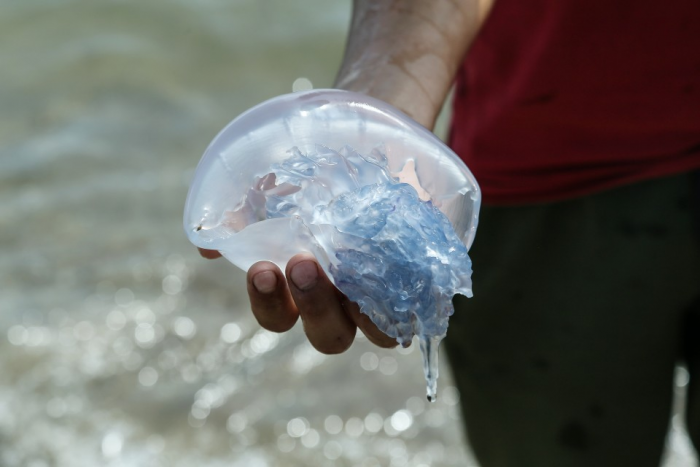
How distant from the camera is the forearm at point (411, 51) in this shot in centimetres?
154

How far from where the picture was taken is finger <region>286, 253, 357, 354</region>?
1.24 meters

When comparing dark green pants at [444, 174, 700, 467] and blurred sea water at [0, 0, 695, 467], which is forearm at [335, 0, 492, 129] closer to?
dark green pants at [444, 174, 700, 467]

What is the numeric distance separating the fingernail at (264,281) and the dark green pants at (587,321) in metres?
0.86

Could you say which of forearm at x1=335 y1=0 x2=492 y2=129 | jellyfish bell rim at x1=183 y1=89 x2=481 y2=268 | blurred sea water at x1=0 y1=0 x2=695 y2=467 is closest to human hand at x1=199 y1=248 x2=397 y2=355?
jellyfish bell rim at x1=183 y1=89 x2=481 y2=268

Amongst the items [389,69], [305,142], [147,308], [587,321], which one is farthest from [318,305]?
[147,308]

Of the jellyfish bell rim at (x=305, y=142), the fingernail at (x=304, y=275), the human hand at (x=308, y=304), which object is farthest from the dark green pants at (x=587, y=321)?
the fingernail at (x=304, y=275)

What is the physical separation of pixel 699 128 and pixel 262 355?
1.92m

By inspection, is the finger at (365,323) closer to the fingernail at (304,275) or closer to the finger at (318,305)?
the finger at (318,305)

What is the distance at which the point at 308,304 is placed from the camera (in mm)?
1284

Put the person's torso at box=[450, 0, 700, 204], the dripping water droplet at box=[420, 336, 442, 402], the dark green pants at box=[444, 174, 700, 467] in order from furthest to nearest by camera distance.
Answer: the dark green pants at box=[444, 174, 700, 467]
the person's torso at box=[450, 0, 700, 204]
the dripping water droplet at box=[420, 336, 442, 402]

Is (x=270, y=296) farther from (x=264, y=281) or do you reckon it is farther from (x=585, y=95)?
(x=585, y=95)

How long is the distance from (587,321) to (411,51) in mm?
804

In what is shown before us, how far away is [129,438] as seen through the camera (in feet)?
8.95

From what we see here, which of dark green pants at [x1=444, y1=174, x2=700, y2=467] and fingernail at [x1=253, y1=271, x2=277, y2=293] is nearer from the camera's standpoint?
fingernail at [x1=253, y1=271, x2=277, y2=293]
